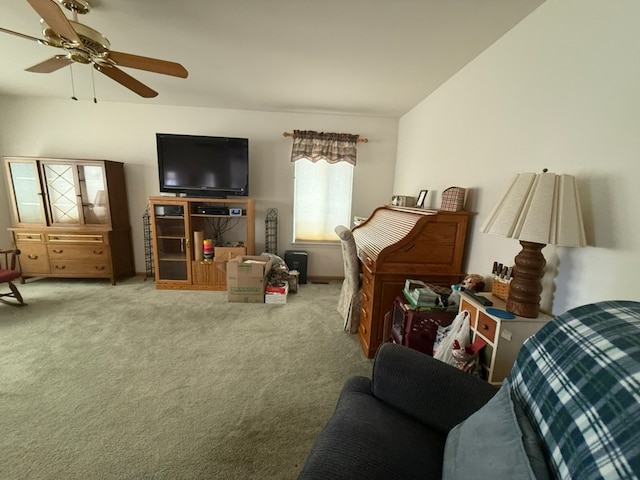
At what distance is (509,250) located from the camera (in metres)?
1.60

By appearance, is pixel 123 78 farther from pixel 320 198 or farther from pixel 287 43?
pixel 320 198

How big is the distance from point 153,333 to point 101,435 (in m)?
1.04

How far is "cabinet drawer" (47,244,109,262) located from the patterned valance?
2758 mm

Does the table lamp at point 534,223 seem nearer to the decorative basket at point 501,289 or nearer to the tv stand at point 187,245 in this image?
the decorative basket at point 501,289

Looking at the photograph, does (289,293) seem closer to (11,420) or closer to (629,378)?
(11,420)

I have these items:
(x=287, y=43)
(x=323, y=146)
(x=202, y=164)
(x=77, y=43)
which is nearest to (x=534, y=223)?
(x=287, y=43)

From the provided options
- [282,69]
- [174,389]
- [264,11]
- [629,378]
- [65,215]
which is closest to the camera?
[629,378]

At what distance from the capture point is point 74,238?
3.25 metres

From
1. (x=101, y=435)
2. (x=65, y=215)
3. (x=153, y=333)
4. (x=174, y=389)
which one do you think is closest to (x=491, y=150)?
(x=174, y=389)

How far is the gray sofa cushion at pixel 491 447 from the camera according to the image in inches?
24.5

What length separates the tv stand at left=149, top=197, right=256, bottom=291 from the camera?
331cm

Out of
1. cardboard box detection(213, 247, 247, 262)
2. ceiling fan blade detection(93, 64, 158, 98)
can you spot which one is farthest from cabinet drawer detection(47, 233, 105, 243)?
ceiling fan blade detection(93, 64, 158, 98)

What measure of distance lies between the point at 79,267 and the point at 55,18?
3.13 meters

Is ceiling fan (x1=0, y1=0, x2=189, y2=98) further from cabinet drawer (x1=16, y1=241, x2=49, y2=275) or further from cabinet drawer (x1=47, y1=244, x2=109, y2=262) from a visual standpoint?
cabinet drawer (x1=16, y1=241, x2=49, y2=275)
